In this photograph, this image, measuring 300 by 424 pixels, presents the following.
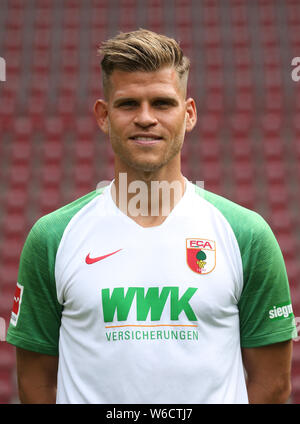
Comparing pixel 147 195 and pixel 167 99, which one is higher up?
pixel 167 99

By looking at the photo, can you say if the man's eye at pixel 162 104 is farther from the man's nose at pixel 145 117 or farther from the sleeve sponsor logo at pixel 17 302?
the sleeve sponsor logo at pixel 17 302

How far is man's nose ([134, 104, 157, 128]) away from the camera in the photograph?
1.49m

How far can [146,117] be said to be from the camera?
4.91 ft

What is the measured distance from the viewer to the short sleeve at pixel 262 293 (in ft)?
5.08

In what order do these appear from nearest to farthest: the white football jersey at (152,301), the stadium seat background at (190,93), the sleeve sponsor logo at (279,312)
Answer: the white football jersey at (152,301) → the sleeve sponsor logo at (279,312) → the stadium seat background at (190,93)

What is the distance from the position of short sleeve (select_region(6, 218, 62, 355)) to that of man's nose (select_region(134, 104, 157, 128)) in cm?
38

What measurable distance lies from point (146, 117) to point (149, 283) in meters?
0.42

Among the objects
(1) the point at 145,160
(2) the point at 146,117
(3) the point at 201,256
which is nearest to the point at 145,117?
(2) the point at 146,117

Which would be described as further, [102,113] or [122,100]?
[102,113]

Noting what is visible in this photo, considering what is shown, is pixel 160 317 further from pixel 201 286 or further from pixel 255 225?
pixel 255 225

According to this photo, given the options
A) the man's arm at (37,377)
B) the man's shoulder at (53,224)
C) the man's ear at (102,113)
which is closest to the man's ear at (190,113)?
the man's ear at (102,113)

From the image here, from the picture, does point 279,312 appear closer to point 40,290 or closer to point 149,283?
point 149,283

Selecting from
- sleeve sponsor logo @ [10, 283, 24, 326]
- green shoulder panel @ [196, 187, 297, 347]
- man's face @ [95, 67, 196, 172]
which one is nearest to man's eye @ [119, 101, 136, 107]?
man's face @ [95, 67, 196, 172]

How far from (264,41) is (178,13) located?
3.43ft
